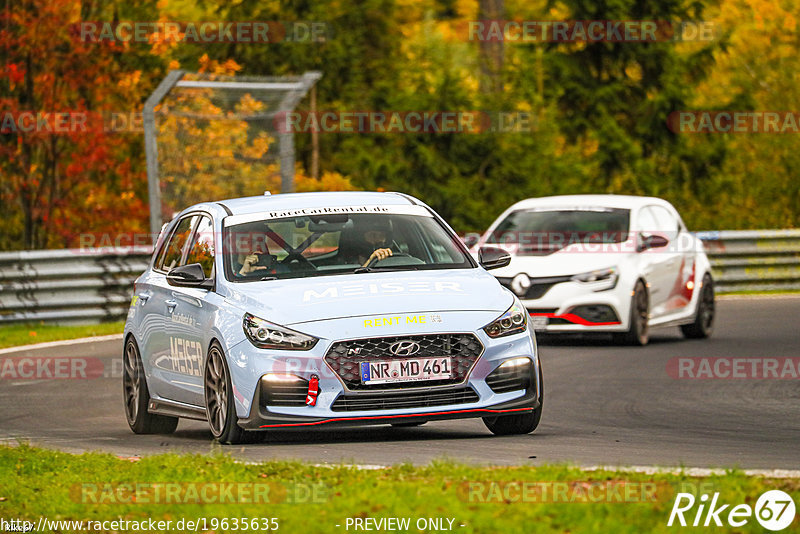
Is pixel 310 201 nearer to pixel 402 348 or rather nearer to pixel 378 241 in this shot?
pixel 378 241

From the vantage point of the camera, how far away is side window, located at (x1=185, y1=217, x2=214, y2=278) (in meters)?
11.6

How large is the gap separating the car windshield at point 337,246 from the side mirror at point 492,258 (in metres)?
0.20

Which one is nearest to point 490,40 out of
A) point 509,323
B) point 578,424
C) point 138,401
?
point 138,401

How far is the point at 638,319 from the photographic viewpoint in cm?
1877

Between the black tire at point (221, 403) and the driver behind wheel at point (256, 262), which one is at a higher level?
the driver behind wheel at point (256, 262)

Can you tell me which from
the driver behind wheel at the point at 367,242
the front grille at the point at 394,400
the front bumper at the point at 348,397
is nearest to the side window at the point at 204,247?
the driver behind wheel at the point at 367,242

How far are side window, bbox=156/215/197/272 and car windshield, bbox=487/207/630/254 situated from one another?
721 centimetres

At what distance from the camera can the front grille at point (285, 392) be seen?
10.1m

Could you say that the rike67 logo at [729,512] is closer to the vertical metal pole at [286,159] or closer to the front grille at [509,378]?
the front grille at [509,378]

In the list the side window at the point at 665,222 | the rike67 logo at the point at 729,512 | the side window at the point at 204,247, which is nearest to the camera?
the rike67 logo at the point at 729,512

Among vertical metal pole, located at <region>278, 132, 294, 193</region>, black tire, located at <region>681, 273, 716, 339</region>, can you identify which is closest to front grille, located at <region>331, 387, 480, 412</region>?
black tire, located at <region>681, 273, 716, 339</region>

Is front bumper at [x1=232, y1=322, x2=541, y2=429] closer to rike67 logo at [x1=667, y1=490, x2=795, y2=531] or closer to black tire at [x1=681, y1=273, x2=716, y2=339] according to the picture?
rike67 logo at [x1=667, y1=490, x2=795, y2=531]

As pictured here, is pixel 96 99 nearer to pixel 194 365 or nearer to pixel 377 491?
pixel 194 365

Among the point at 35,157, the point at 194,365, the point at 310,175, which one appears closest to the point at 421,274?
the point at 194,365
